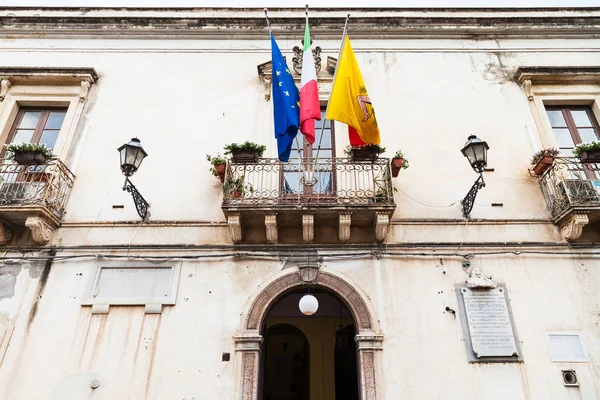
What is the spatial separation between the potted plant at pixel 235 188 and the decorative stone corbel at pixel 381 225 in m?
2.12

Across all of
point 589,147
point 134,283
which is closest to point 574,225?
point 589,147

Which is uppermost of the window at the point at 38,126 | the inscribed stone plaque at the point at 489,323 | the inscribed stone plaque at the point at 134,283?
the window at the point at 38,126

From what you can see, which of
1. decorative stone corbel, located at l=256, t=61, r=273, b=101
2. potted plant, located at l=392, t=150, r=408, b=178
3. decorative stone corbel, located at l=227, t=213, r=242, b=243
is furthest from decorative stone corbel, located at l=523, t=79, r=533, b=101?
decorative stone corbel, located at l=227, t=213, r=242, b=243

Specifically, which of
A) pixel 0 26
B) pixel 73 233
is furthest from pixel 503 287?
pixel 0 26

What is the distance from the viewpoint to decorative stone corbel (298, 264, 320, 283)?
638 cm

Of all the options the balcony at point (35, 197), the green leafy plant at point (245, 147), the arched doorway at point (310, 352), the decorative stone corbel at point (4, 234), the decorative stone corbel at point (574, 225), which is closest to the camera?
the decorative stone corbel at point (574, 225)

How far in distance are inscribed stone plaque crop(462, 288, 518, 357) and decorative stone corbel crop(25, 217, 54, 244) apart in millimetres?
6838

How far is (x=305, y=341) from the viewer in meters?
9.51

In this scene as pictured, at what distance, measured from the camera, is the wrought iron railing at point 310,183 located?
6461mm

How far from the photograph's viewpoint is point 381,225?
6.39 m

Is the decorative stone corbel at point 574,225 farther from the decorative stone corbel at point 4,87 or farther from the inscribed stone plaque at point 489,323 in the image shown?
the decorative stone corbel at point 4,87

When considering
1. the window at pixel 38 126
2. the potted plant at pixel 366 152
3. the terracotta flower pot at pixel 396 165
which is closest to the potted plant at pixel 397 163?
the terracotta flower pot at pixel 396 165

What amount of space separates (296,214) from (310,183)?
687 millimetres

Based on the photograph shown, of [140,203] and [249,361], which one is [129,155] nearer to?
[140,203]
